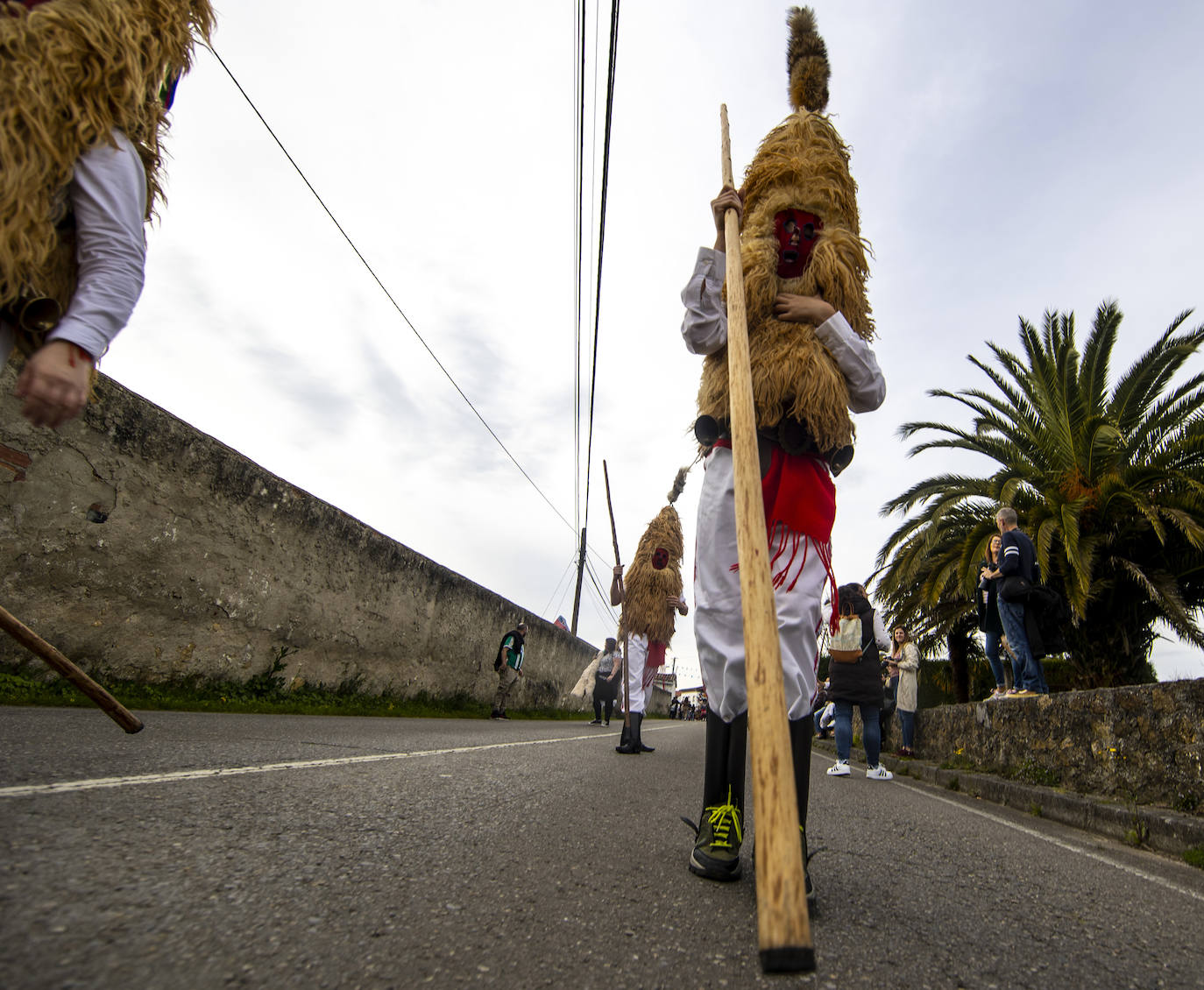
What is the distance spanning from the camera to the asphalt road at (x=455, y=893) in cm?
112

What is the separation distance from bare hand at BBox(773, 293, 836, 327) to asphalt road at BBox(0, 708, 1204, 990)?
1.70 meters

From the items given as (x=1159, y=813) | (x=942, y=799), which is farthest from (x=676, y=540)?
(x=1159, y=813)

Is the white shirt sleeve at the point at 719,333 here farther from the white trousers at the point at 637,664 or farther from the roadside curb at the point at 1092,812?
the white trousers at the point at 637,664

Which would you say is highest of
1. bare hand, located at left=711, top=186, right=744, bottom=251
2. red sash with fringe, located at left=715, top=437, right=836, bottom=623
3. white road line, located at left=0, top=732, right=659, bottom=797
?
bare hand, located at left=711, top=186, right=744, bottom=251

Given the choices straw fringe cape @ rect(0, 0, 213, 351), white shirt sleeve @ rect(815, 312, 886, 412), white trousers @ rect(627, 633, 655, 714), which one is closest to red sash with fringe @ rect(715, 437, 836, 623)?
white shirt sleeve @ rect(815, 312, 886, 412)

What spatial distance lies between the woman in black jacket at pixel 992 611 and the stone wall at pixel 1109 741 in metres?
0.63

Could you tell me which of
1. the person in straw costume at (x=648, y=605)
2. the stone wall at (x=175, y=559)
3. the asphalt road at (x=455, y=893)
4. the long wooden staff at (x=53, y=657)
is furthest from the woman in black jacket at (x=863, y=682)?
the stone wall at (x=175, y=559)

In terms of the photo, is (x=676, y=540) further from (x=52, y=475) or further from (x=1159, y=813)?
(x=52, y=475)

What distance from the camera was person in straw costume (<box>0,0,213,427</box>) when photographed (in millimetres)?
1370

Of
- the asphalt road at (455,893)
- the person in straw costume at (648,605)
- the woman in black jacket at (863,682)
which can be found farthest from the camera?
the person in straw costume at (648,605)

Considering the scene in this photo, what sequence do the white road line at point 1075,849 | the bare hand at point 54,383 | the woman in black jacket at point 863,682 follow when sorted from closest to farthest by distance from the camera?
1. the bare hand at point 54,383
2. the white road line at point 1075,849
3. the woman in black jacket at point 863,682

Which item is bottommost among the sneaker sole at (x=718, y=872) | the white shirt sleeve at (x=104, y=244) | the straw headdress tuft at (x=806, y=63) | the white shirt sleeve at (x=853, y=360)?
the sneaker sole at (x=718, y=872)

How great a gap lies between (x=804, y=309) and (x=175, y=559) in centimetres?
629

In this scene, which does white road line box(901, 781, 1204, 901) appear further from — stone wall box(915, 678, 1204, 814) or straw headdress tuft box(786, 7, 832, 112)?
straw headdress tuft box(786, 7, 832, 112)
